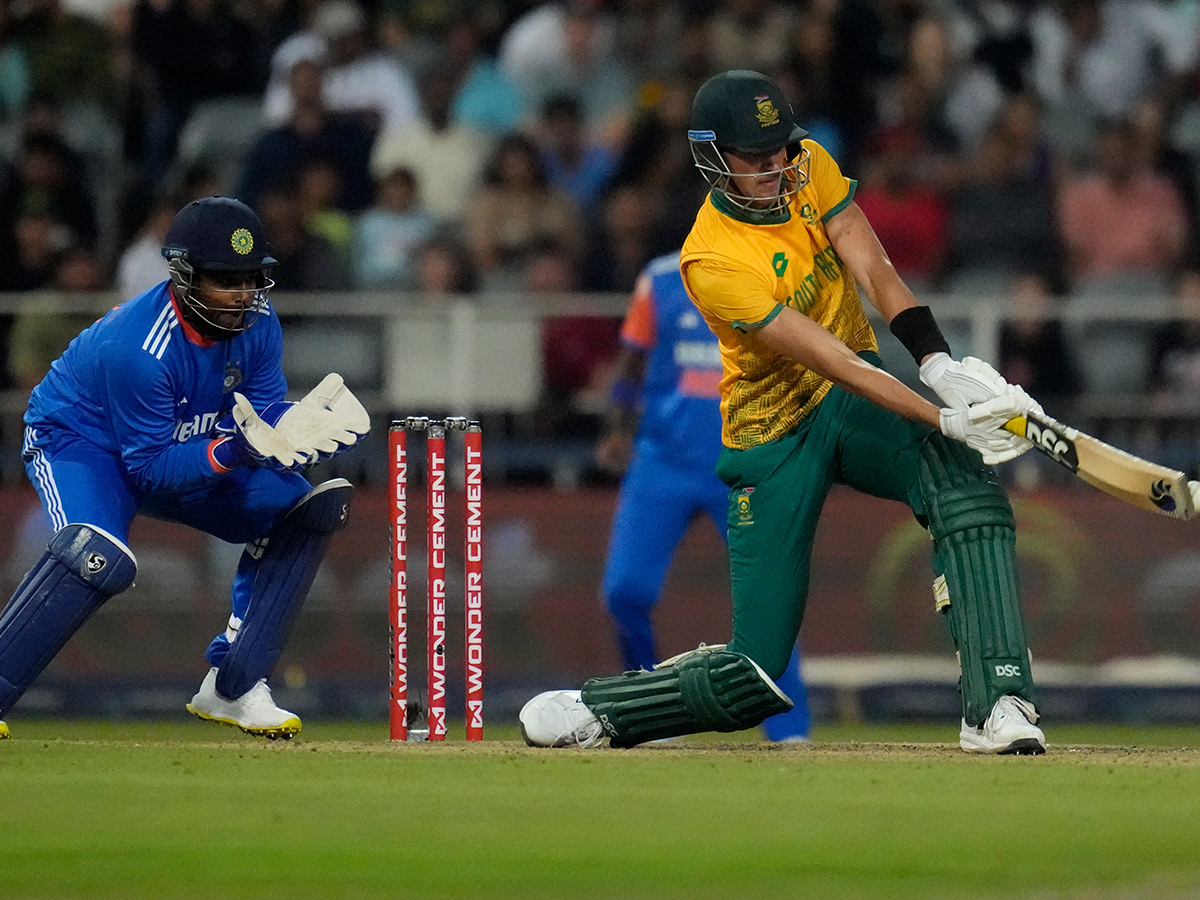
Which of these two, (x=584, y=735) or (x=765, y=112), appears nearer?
(x=765, y=112)

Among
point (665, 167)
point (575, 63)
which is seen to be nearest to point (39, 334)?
point (665, 167)

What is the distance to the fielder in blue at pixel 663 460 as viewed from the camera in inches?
363

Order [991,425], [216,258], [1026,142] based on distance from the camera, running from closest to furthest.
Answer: [991,425] → [216,258] → [1026,142]

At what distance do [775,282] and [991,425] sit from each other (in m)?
0.86

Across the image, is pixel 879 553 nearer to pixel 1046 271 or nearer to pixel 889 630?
pixel 889 630

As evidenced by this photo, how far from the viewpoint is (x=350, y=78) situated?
13781mm

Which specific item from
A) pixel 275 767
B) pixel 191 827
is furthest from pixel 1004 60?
pixel 191 827

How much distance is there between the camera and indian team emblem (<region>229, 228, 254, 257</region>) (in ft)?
24.8

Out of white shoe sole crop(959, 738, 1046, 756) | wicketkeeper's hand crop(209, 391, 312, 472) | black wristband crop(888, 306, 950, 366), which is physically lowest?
white shoe sole crop(959, 738, 1046, 756)

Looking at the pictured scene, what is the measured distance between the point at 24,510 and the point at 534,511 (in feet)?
8.63

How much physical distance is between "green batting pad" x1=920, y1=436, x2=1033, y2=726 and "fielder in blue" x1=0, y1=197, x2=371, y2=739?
6.75 feet

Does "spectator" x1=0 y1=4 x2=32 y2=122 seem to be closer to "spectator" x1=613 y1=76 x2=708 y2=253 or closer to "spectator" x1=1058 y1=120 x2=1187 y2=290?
"spectator" x1=613 y1=76 x2=708 y2=253

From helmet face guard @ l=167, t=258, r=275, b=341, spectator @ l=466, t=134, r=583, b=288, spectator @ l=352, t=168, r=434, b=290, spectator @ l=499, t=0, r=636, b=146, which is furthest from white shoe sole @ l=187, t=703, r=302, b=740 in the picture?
spectator @ l=499, t=0, r=636, b=146

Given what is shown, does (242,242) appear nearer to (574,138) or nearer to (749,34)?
(574,138)
